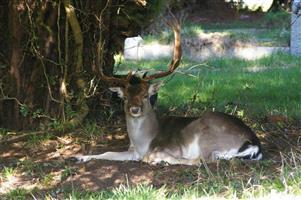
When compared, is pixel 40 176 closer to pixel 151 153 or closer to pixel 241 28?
pixel 151 153

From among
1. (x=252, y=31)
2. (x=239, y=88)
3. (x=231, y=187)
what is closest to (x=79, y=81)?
(x=231, y=187)

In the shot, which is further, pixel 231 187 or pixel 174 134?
pixel 174 134

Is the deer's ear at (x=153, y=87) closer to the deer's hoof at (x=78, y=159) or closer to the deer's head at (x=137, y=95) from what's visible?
the deer's head at (x=137, y=95)

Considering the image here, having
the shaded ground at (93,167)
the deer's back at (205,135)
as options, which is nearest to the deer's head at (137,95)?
the deer's back at (205,135)

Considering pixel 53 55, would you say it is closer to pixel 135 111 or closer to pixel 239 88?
pixel 135 111

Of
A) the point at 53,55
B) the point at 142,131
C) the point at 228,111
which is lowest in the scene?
the point at 228,111

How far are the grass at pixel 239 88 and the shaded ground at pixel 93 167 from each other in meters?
1.31

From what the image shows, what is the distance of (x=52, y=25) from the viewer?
29.6 ft

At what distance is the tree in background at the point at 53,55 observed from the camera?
8.92 metres

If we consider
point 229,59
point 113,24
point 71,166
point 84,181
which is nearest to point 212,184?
point 84,181

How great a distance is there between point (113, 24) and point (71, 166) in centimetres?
245

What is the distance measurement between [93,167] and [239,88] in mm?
5497

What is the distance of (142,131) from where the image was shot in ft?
26.4

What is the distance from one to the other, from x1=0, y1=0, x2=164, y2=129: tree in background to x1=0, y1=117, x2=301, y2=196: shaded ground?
1.63ft
